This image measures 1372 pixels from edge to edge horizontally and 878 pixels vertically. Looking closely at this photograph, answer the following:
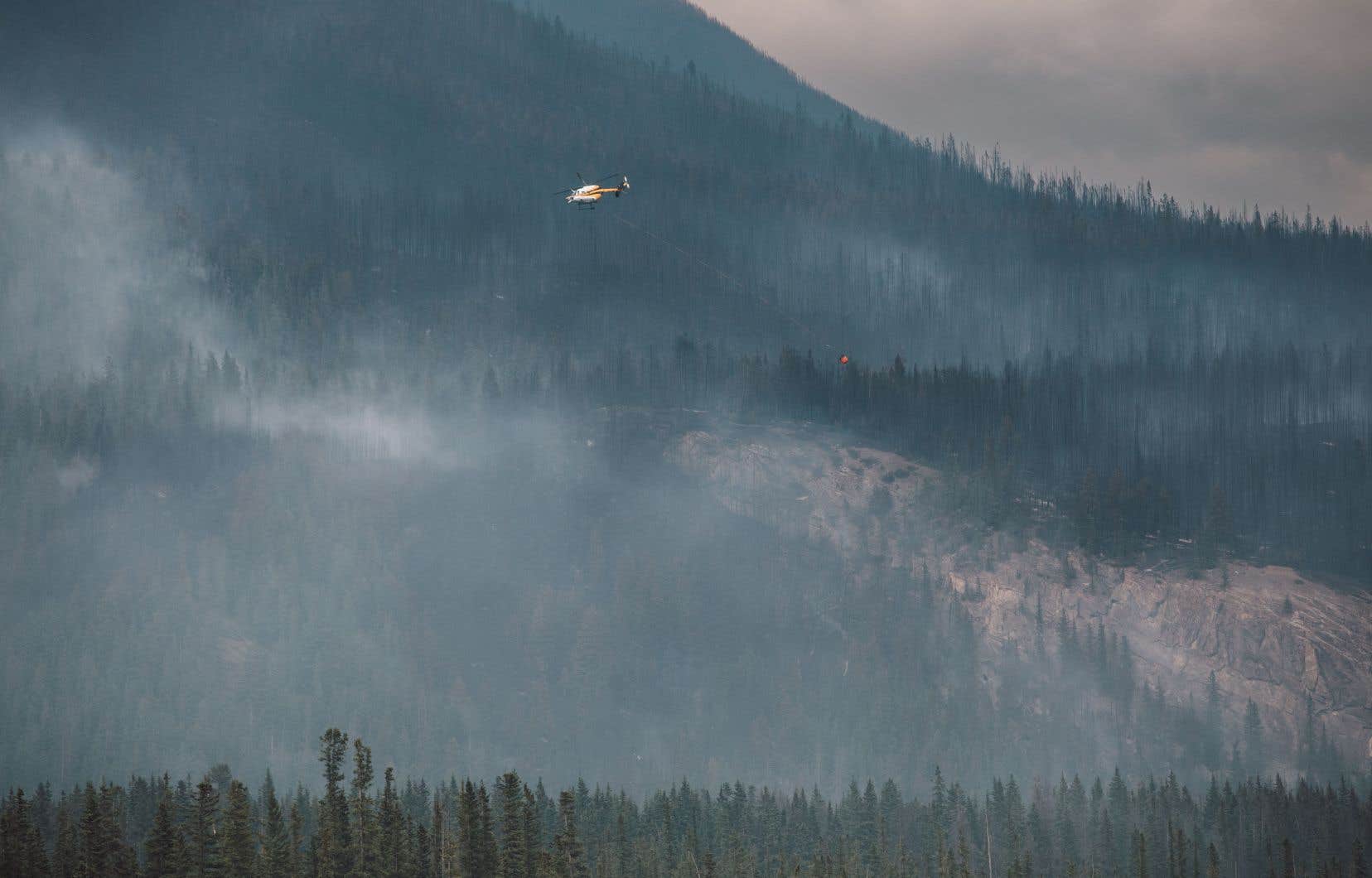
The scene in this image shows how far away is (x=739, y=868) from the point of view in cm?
19612

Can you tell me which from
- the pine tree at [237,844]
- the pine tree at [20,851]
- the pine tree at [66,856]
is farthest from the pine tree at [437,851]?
the pine tree at [20,851]

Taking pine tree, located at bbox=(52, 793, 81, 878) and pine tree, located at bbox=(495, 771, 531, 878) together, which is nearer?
pine tree, located at bbox=(495, 771, 531, 878)

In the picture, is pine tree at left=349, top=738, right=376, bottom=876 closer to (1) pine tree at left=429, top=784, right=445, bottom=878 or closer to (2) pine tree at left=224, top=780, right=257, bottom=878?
(2) pine tree at left=224, top=780, right=257, bottom=878

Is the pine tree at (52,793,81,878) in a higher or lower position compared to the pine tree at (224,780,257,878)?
lower

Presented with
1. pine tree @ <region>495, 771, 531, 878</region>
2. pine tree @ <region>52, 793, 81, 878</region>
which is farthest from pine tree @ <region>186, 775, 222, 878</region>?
pine tree @ <region>52, 793, 81, 878</region>

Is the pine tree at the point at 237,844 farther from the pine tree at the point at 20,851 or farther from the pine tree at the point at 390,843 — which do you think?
the pine tree at the point at 20,851

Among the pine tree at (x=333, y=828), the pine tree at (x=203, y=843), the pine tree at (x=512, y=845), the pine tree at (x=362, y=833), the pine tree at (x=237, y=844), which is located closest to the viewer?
the pine tree at (x=203, y=843)

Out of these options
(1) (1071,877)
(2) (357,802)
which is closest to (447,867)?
(2) (357,802)

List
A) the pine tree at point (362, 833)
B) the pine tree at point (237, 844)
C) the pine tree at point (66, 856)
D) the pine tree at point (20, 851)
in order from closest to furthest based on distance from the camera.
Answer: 1. the pine tree at point (362, 833)
2. the pine tree at point (237, 844)
3. the pine tree at point (20, 851)
4. the pine tree at point (66, 856)

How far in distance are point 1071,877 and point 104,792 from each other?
97729 millimetres

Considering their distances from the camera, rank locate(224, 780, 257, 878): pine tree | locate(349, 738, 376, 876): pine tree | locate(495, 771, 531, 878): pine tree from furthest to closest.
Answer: locate(495, 771, 531, 878): pine tree
locate(224, 780, 257, 878): pine tree
locate(349, 738, 376, 876): pine tree

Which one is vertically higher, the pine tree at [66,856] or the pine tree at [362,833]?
the pine tree at [362,833]

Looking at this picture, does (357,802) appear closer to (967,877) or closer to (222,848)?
(222,848)

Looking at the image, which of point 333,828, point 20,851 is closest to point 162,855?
point 333,828
